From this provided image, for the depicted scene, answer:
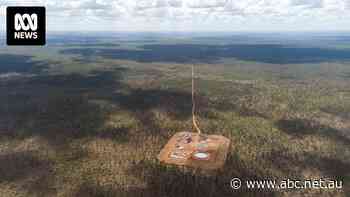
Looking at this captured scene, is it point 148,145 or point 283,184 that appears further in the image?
point 148,145

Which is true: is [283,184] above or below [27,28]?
below

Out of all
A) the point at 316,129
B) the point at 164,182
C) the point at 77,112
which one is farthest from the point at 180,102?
the point at 164,182

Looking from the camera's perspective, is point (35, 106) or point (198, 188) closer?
point (198, 188)

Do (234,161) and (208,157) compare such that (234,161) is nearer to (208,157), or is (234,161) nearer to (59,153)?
(208,157)

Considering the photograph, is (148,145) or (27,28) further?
(148,145)

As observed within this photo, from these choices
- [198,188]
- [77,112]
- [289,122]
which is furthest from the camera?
[77,112]

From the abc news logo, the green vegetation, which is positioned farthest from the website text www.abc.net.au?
the abc news logo

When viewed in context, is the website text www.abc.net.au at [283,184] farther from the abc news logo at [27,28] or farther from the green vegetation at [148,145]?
the abc news logo at [27,28]

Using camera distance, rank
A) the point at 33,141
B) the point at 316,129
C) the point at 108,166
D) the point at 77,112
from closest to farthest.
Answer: the point at 108,166 < the point at 33,141 < the point at 316,129 < the point at 77,112
